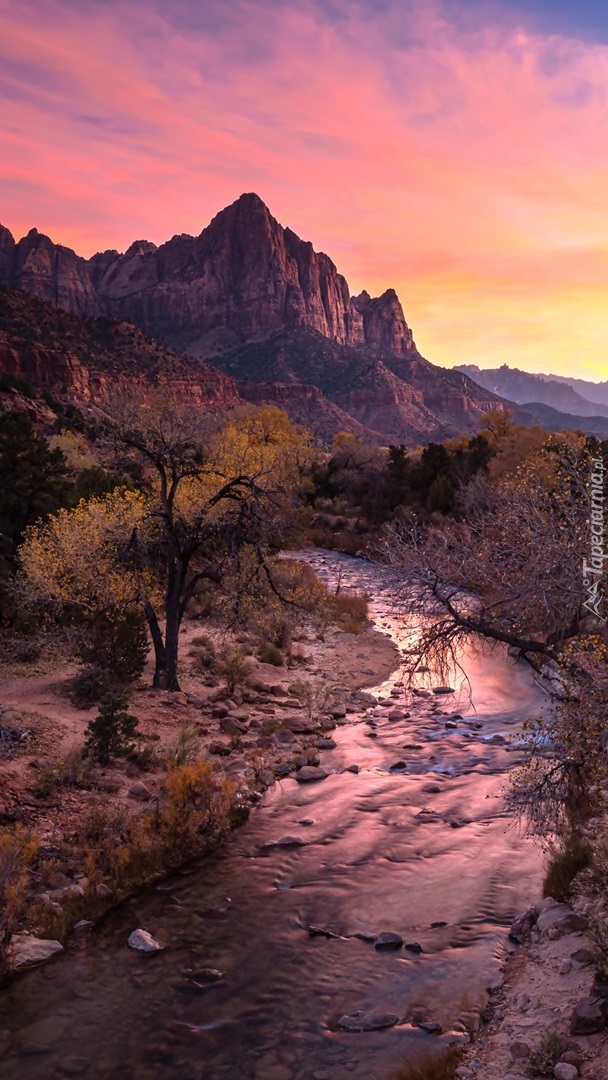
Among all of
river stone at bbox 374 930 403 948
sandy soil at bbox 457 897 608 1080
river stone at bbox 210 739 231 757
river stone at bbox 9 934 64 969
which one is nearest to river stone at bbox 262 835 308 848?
river stone at bbox 374 930 403 948

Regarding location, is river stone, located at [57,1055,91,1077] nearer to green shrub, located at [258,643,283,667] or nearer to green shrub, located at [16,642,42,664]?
green shrub, located at [16,642,42,664]

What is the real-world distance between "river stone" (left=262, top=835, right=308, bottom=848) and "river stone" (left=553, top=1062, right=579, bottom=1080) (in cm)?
603

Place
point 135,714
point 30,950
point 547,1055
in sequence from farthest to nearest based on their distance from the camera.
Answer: point 135,714 → point 30,950 → point 547,1055

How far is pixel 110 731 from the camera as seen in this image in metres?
12.9

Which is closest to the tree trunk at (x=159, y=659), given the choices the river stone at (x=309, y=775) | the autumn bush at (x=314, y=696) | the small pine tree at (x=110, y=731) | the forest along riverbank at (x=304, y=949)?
the small pine tree at (x=110, y=731)

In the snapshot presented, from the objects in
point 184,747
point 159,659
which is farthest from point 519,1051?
point 159,659

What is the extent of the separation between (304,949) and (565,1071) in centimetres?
379

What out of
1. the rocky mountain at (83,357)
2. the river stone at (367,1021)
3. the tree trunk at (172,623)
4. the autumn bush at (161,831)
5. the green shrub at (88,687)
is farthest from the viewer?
the rocky mountain at (83,357)

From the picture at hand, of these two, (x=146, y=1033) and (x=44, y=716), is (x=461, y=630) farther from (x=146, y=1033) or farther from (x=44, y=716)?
(x=44, y=716)

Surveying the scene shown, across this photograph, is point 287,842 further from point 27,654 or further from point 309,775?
point 27,654

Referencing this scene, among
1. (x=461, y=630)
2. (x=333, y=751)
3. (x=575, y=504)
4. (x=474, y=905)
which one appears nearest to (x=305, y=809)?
(x=333, y=751)

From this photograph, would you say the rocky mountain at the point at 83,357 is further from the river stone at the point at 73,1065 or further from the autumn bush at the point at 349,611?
the river stone at the point at 73,1065

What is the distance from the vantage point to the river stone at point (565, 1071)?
5.57 m

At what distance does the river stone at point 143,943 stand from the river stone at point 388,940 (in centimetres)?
271
